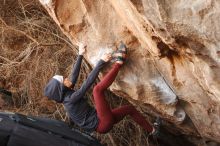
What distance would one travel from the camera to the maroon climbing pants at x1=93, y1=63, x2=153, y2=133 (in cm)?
400

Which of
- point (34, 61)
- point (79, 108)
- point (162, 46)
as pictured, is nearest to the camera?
point (162, 46)

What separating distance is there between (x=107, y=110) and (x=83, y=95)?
0.86ft

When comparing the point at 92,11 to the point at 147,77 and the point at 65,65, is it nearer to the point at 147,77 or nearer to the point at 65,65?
the point at 147,77

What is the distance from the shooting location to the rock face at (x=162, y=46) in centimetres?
294

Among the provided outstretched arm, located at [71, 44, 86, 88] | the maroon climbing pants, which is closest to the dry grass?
the maroon climbing pants

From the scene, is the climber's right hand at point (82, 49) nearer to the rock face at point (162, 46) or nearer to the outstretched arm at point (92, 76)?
the rock face at point (162, 46)

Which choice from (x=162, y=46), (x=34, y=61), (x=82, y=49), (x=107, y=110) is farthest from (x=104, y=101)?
(x=34, y=61)

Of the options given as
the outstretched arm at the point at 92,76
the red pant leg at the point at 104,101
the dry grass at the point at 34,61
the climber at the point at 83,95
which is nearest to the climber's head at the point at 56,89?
the climber at the point at 83,95

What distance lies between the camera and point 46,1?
4.12 meters

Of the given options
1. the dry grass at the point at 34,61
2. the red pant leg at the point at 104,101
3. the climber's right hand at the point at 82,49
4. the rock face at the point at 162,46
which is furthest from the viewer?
the dry grass at the point at 34,61

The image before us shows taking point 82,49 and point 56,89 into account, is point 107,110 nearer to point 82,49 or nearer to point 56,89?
point 56,89

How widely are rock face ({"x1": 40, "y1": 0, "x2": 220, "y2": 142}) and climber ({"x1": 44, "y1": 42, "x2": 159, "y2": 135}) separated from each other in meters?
0.14

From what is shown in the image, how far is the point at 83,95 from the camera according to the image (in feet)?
14.0

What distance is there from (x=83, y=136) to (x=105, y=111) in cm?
33
